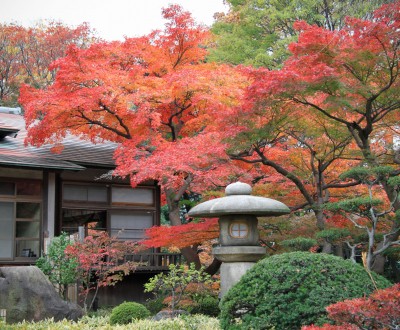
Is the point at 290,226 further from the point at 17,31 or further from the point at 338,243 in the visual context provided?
the point at 17,31

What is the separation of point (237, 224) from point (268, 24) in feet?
42.4

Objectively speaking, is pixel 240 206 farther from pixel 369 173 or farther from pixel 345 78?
pixel 345 78

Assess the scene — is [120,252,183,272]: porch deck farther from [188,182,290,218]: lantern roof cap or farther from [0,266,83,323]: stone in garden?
[188,182,290,218]: lantern roof cap

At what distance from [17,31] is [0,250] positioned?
12.4 m

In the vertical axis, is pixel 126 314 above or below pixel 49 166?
below

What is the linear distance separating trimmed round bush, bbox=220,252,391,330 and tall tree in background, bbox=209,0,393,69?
570 inches

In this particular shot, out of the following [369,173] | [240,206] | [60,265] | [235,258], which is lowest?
[60,265]

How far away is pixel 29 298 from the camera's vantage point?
37.1ft

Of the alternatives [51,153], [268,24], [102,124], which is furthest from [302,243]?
[268,24]

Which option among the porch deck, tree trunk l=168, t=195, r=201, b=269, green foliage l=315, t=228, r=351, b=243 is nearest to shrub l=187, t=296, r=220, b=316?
tree trunk l=168, t=195, r=201, b=269

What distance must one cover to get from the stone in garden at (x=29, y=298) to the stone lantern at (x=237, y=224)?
3219 mm

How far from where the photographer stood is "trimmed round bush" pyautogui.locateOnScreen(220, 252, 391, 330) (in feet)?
21.6

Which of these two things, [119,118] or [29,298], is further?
[119,118]

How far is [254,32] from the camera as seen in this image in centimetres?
2238
